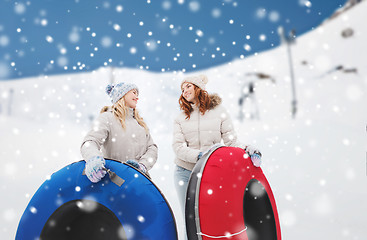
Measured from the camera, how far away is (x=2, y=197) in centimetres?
421

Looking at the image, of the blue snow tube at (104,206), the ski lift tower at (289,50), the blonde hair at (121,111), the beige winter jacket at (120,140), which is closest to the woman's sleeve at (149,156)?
the beige winter jacket at (120,140)

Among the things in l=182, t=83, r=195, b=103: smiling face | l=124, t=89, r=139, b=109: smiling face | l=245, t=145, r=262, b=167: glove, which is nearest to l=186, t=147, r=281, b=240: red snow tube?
l=245, t=145, r=262, b=167: glove

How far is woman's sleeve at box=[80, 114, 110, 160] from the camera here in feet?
5.16

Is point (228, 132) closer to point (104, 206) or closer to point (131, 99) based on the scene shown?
point (131, 99)

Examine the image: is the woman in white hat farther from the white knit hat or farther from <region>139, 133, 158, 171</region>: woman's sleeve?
<region>139, 133, 158, 171</region>: woman's sleeve

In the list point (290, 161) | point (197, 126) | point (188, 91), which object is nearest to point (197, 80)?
point (188, 91)

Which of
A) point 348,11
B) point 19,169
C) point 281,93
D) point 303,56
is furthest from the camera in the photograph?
point 348,11

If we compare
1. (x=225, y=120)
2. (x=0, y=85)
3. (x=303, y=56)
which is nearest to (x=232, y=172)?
(x=225, y=120)

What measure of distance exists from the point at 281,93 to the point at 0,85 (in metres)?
24.6

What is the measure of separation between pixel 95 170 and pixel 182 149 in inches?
35.9

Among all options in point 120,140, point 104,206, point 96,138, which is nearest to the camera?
point 104,206

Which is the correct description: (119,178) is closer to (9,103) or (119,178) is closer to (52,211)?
(52,211)

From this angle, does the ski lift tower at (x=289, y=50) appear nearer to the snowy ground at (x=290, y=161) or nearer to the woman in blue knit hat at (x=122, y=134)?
the snowy ground at (x=290, y=161)

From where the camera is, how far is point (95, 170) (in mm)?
1357
